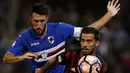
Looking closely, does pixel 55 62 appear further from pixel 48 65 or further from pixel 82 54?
pixel 82 54

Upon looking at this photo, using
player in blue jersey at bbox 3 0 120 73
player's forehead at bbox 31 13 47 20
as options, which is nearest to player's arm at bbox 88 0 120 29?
player in blue jersey at bbox 3 0 120 73

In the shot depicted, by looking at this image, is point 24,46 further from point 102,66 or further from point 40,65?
point 102,66

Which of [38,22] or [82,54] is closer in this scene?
[82,54]

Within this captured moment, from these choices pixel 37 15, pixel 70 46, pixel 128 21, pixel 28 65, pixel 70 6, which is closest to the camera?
pixel 37 15

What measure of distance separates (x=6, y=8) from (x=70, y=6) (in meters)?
1.87

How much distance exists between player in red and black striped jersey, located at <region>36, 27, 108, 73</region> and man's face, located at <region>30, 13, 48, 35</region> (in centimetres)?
56

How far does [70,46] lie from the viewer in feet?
35.8

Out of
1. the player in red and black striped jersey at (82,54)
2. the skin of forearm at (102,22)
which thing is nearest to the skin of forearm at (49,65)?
the player in red and black striped jersey at (82,54)

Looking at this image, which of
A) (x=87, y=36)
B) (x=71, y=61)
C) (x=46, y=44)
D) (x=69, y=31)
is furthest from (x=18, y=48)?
(x=87, y=36)

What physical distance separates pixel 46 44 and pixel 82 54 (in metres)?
1.21

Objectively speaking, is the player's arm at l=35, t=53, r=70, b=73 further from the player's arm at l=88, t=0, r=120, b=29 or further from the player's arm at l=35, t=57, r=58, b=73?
the player's arm at l=88, t=0, r=120, b=29

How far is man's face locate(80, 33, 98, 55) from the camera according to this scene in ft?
21.3

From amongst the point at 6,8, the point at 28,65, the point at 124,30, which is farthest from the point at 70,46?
the point at 6,8

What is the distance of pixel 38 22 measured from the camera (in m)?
7.37
